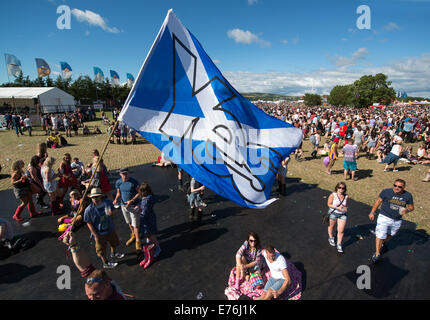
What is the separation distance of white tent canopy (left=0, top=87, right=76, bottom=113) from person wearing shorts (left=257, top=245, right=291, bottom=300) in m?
A: 34.2

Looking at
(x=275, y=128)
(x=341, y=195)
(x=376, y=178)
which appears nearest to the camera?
(x=275, y=128)

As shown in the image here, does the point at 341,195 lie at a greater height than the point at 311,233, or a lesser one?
greater

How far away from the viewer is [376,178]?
976cm

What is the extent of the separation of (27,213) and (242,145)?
23.8 ft

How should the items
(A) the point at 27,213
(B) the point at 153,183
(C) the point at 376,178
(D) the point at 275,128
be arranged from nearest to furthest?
(D) the point at 275,128, (A) the point at 27,213, (B) the point at 153,183, (C) the point at 376,178

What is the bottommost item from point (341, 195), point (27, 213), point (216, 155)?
point (27, 213)

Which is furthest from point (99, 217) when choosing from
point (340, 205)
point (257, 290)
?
point (340, 205)

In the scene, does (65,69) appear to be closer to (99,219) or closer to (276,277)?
(99,219)

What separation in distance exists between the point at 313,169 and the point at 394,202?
6.95 metres

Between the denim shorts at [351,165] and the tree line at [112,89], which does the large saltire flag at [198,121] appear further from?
the tree line at [112,89]

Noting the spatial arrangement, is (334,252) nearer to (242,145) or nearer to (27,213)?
(242,145)

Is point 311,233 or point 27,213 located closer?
point 311,233

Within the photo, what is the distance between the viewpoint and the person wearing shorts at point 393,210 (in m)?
4.26
